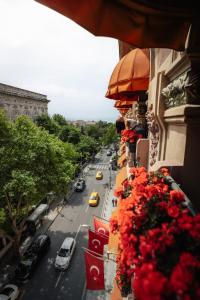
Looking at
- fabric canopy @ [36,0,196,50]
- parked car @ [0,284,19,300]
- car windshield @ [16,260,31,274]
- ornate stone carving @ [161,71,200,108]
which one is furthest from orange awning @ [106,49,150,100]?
car windshield @ [16,260,31,274]

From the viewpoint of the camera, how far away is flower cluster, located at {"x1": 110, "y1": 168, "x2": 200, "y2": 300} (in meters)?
1.96

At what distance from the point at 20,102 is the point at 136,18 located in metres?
45.2

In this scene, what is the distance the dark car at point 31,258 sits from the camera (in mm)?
16156

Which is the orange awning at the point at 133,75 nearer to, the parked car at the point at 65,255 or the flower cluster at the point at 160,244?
the flower cluster at the point at 160,244

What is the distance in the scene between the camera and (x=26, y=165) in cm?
1534

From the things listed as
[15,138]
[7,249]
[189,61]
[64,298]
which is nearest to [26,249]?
[7,249]

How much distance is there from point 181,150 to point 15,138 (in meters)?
13.0

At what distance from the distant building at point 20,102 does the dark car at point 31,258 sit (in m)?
24.6

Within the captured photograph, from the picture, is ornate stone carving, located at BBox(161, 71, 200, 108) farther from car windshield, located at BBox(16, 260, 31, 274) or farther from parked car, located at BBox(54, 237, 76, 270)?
car windshield, located at BBox(16, 260, 31, 274)

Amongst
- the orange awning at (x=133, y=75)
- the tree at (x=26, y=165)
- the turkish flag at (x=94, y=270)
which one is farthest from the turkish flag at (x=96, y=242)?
the tree at (x=26, y=165)

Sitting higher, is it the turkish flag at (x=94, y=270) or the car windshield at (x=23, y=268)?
the turkish flag at (x=94, y=270)

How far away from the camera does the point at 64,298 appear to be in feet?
48.3

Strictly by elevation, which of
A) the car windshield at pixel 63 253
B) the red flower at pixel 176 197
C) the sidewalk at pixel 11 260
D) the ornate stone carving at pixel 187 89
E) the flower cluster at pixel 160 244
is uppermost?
the ornate stone carving at pixel 187 89

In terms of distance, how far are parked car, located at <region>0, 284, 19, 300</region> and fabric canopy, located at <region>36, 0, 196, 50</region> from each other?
1550cm
